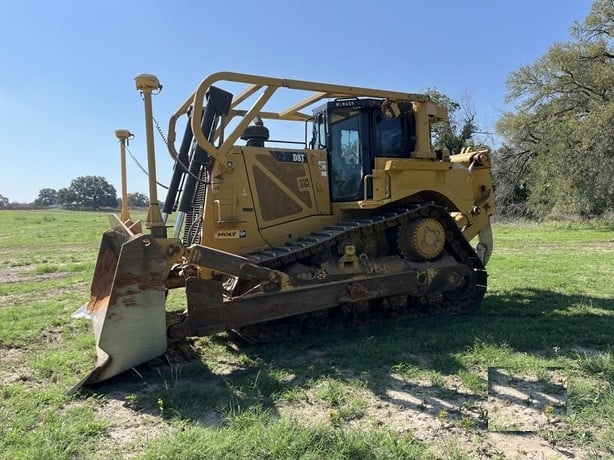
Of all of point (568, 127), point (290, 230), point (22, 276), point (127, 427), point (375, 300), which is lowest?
point (127, 427)

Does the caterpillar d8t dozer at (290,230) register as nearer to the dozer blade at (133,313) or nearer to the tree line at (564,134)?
the dozer blade at (133,313)

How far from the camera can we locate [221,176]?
602 cm

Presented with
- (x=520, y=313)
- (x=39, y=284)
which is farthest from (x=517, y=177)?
(x=39, y=284)

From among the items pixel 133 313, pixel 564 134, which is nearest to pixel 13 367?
pixel 133 313

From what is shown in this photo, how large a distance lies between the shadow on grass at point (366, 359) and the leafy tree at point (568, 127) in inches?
671

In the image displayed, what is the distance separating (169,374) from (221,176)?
94.6 inches

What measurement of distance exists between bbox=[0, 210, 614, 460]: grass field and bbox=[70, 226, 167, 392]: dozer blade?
272mm

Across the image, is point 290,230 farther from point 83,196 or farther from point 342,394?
point 83,196

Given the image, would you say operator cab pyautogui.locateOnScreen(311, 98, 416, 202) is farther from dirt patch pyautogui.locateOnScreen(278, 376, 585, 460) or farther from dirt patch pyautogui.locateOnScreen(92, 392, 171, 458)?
dirt patch pyautogui.locateOnScreen(92, 392, 171, 458)

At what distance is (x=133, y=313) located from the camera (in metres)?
4.68

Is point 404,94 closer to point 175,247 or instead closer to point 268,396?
point 175,247

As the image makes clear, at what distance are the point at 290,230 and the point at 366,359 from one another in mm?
2114

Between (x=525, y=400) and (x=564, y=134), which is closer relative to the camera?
(x=525, y=400)

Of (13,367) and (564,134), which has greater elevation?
(564,134)
